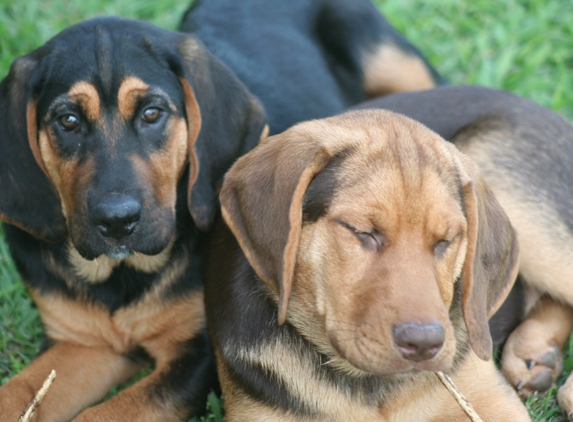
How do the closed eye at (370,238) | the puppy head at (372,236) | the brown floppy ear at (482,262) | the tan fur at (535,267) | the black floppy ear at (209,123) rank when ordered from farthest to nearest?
1. the tan fur at (535,267)
2. the black floppy ear at (209,123)
3. the brown floppy ear at (482,262)
4. the closed eye at (370,238)
5. the puppy head at (372,236)

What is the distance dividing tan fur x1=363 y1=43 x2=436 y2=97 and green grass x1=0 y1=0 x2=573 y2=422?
622 mm

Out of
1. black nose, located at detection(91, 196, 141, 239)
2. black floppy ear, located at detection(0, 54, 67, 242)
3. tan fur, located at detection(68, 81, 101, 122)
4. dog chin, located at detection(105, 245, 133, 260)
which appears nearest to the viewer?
black nose, located at detection(91, 196, 141, 239)

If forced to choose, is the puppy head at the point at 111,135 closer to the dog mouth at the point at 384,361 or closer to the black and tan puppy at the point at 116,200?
the black and tan puppy at the point at 116,200

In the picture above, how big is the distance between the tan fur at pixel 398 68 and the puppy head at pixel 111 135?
272cm

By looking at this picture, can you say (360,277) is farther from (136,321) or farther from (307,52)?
(307,52)

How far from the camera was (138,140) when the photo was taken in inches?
199

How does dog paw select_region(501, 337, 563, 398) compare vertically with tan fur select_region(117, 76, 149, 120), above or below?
below

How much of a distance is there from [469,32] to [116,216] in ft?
17.0

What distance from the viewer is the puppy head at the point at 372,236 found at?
3.75 meters

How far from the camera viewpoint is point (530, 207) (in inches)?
211

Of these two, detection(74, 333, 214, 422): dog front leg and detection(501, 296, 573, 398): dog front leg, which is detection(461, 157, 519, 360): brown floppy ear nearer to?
detection(501, 296, 573, 398): dog front leg

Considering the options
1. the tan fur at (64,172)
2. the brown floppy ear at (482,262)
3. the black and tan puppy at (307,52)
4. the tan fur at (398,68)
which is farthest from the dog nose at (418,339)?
the tan fur at (398,68)

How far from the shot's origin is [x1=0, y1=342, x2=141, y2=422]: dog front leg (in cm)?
507

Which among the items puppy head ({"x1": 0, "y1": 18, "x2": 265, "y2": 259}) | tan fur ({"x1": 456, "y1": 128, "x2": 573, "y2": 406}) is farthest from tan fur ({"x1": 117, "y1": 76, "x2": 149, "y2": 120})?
tan fur ({"x1": 456, "y1": 128, "x2": 573, "y2": 406})
